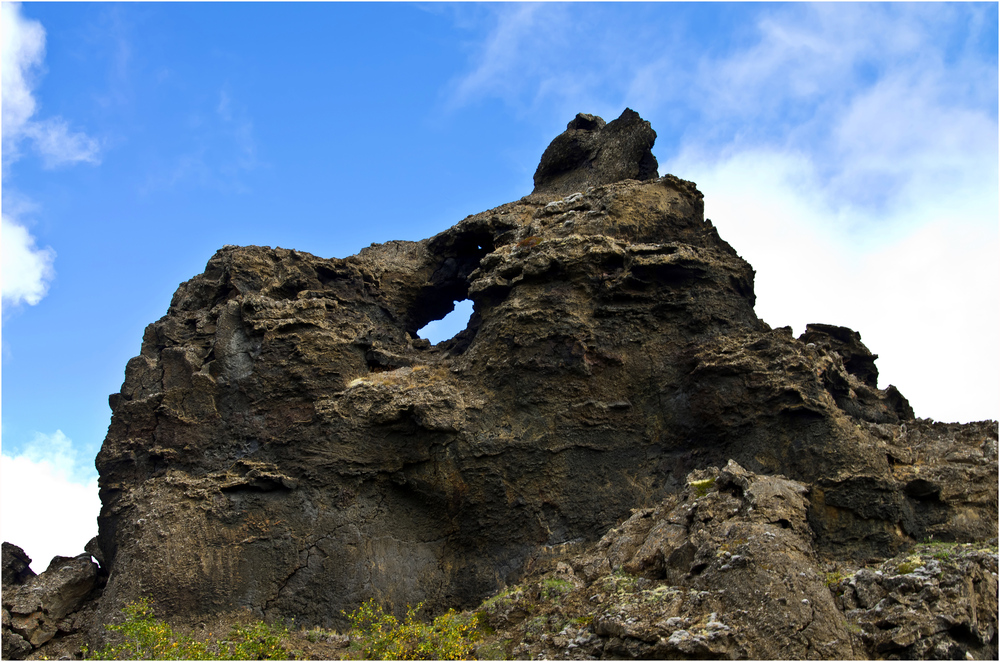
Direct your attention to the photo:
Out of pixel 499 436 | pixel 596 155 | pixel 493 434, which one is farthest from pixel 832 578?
pixel 596 155

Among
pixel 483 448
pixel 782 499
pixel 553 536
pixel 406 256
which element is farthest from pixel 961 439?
pixel 406 256

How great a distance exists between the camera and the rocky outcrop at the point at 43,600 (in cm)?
1944

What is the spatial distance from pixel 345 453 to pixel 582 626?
26.6ft

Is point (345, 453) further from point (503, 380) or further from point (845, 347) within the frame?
point (845, 347)

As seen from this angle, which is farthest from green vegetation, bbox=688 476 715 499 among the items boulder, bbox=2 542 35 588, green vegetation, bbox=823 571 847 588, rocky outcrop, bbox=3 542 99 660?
boulder, bbox=2 542 35 588

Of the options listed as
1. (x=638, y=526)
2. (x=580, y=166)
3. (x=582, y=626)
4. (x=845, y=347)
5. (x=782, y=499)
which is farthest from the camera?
(x=580, y=166)

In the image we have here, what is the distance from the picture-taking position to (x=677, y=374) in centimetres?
2009

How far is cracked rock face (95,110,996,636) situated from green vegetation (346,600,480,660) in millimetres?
Result: 1262

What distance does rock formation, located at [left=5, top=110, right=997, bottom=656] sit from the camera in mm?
18125

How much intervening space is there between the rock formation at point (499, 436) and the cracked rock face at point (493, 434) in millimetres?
55

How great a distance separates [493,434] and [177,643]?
855 centimetres

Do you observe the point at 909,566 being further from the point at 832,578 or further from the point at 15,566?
the point at 15,566

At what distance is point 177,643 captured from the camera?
56.3 feet

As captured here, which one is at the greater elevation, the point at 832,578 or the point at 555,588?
the point at 832,578
